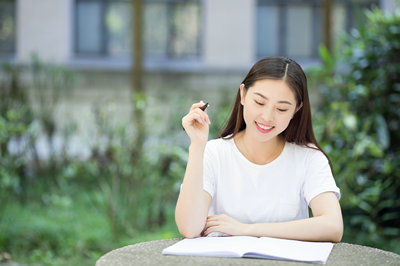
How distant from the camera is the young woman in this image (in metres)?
1.97

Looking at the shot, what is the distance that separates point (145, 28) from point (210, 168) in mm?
9132

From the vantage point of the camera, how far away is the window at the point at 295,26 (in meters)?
11.1

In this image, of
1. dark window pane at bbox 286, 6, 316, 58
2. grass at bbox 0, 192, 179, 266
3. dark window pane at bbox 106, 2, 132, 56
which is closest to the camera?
grass at bbox 0, 192, 179, 266

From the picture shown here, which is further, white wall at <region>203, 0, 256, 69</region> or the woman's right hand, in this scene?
white wall at <region>203, 0, 256, 69</region>

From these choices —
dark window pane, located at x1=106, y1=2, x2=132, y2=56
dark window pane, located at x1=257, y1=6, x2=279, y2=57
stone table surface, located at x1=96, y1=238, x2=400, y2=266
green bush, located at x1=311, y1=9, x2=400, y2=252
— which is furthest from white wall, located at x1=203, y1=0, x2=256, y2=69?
stone table surface, located at x1=96, y1=238, x2=400, y2=266

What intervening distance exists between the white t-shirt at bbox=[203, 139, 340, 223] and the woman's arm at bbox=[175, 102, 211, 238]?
13cm

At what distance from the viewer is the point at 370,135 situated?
4.77 meters

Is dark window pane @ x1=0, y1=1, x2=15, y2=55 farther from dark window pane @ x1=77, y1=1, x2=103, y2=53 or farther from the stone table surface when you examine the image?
the stone table surface

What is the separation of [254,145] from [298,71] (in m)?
0.33

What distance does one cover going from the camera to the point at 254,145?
2178 mm

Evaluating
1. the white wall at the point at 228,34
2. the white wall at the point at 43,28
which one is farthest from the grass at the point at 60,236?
the white wall at the point at 228,34

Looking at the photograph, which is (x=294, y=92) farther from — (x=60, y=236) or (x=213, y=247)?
(x=60, y=236)

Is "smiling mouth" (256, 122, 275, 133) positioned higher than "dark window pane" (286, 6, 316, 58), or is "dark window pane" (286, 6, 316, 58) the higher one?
"dark window pane" (286, 6, 316, 58)

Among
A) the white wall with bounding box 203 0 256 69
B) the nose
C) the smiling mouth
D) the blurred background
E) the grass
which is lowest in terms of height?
the grass
